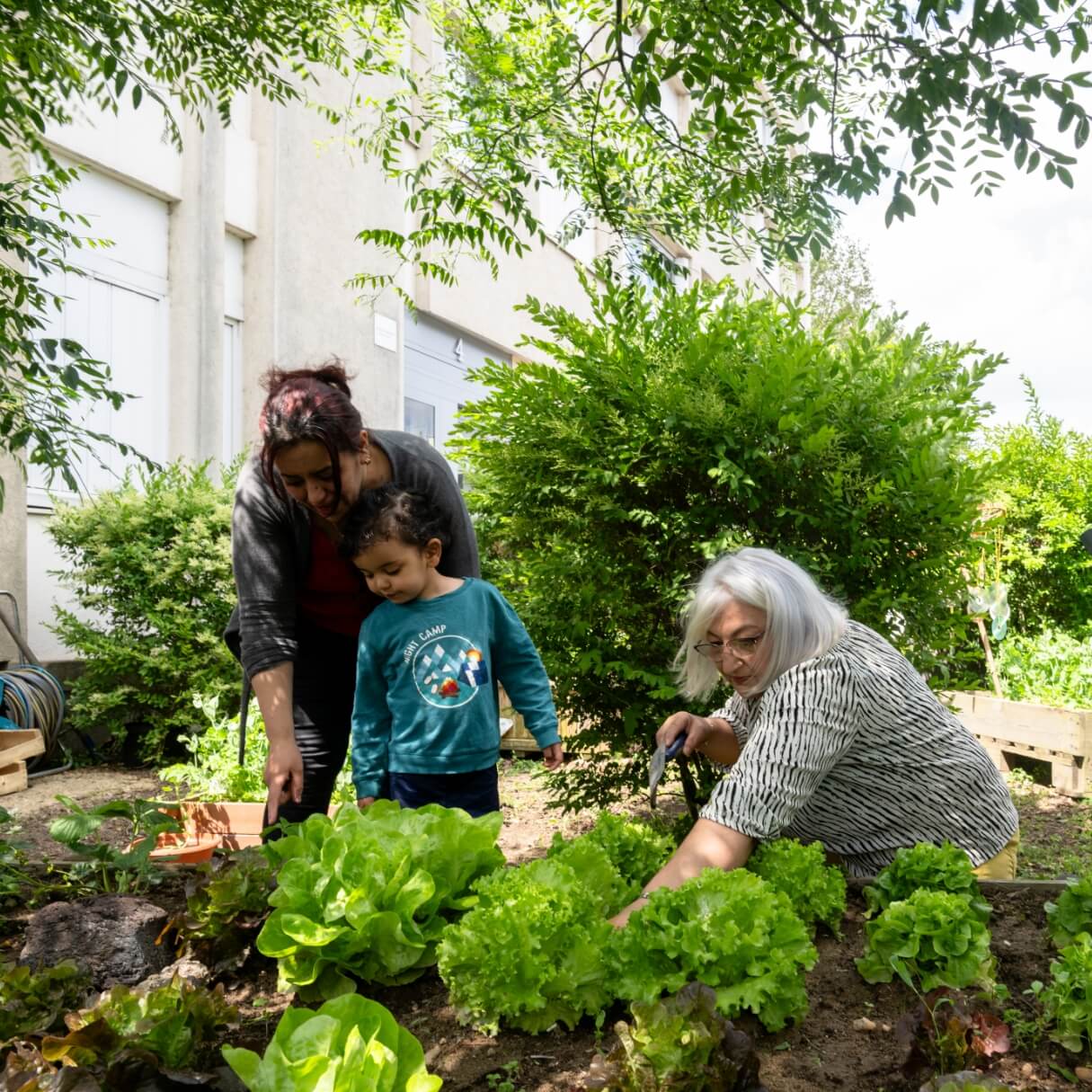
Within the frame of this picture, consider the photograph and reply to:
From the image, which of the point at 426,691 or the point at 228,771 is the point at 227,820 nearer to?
the point at 228,771

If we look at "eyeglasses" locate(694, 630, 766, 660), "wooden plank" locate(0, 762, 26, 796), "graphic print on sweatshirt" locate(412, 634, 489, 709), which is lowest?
"wooden plank" locate(0, 762, 26, 796)

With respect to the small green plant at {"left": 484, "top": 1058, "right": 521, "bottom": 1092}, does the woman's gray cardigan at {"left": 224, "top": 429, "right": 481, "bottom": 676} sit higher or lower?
higher

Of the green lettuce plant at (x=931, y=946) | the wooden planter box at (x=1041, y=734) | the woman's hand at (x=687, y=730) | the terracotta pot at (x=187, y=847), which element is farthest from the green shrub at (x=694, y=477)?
the wooden planter box at (x=1041, y=734)

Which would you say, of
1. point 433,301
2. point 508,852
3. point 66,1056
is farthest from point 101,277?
point 66,1056

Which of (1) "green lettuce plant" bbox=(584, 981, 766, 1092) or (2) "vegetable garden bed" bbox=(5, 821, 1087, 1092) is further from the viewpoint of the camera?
(2) "vegetable garden bed" bbox=(5, 821, 1087, 1092)

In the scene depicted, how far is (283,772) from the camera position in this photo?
256 cm

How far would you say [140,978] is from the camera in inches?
69.4

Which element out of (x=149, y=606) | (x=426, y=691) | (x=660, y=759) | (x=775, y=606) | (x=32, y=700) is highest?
(x=775, y=606)

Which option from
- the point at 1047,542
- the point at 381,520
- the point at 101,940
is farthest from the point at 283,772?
the point at 1047,542

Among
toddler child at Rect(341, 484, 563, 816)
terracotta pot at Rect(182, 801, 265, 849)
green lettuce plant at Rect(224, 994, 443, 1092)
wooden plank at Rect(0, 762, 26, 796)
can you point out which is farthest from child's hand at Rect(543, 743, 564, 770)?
wooden plank at Rect(0, 762, 26, 796)

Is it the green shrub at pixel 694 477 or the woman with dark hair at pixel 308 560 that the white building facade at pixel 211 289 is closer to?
the green shrub at pixel 694 477

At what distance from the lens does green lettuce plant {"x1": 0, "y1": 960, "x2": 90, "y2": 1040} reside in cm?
149

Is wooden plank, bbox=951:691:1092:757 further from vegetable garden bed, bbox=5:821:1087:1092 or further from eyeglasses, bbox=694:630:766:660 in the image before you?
vegetable garden bed, bbox=5:821:1087:1092

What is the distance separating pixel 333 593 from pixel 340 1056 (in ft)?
5.69
